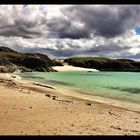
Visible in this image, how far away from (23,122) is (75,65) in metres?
177

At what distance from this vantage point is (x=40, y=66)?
13075 centimetres

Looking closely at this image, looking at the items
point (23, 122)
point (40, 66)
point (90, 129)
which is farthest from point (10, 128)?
point (40, 66)

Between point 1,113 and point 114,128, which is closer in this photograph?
point 114,128

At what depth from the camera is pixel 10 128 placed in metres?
8.17
